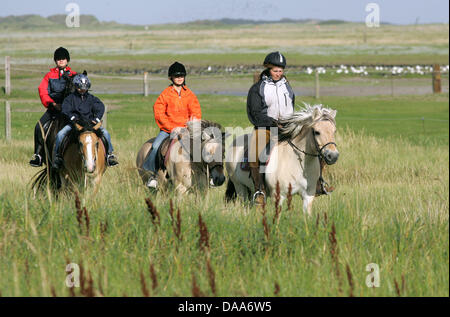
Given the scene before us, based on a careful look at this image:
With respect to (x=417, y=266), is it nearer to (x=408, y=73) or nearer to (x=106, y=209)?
(x=106, y=209)

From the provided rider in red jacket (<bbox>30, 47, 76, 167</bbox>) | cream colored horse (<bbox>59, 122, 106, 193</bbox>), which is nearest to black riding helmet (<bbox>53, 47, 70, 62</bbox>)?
rider in red jacket (<bbox>30, 47, 76, 167</bbox>)

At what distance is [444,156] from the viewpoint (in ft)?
53.3

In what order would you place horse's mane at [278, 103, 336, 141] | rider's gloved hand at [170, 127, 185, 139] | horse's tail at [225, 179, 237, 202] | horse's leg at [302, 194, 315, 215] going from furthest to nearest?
horse's tail at [225, 179, 237, 202]
rider's gloved hand at [170, 127, 185, 139]
horse's leg at [302, 194, 315, 215]
horse's mane at [278, 103, 336, 141]

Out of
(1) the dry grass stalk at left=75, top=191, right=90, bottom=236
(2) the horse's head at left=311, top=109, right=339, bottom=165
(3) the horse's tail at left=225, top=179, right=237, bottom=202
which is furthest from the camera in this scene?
(3) the horse's tail at left=225, top=179, right=237, bottom=202

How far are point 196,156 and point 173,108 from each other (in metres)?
1.09

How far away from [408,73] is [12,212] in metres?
50.3

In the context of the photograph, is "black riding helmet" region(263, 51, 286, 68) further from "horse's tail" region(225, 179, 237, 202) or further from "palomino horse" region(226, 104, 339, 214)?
"horse's tail" region(225, 179, 237, 202)

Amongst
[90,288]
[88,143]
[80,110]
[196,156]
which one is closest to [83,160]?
[88,143]

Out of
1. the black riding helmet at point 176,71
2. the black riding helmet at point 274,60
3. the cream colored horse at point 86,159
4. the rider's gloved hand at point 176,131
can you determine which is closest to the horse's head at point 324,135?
the black riding helmet at point 274,60

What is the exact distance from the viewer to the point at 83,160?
31.8 feet

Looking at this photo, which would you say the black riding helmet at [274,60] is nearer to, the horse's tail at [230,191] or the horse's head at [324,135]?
the horse's head at [324,135]

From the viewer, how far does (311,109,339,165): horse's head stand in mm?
8609

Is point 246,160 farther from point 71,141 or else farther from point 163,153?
point 71,141

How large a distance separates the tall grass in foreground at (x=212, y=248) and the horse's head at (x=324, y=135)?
2.63ft
